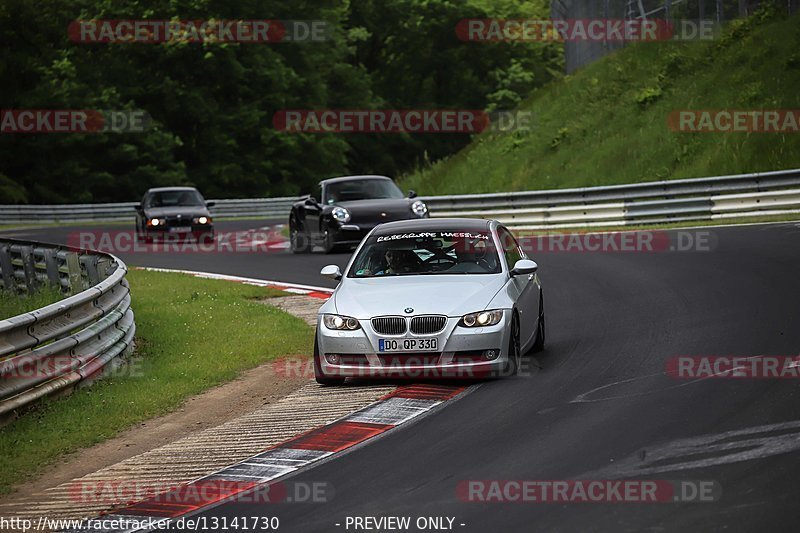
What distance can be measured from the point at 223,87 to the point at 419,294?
55535mm

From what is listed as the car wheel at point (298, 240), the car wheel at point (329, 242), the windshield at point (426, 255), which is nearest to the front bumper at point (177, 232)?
the car wheel at point (298, 240)

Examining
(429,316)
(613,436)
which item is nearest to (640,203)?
(429,316)

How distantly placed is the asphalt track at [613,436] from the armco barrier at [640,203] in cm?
1119

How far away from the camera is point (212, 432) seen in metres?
9.80

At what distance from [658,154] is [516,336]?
23243 millimetres

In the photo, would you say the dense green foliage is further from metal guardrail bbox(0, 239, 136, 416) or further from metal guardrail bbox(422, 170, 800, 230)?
metal guardrail bbox(0, 239, 136, 416)

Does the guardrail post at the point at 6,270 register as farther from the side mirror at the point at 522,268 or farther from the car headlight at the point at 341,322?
the side mirror at the point at 522,268

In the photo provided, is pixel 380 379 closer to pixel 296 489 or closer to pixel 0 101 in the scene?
pixel 296 489

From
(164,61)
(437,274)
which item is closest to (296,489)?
(437,274)

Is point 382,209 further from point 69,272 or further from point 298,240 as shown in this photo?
point 69,272

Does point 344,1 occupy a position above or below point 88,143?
above

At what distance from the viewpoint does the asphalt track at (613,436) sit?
22.0ft

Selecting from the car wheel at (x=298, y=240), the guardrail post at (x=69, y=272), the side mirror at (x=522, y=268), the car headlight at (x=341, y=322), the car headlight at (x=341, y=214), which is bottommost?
the car wheel at (x=298, y=240)

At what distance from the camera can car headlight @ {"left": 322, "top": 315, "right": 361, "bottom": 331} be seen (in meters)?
10.9
